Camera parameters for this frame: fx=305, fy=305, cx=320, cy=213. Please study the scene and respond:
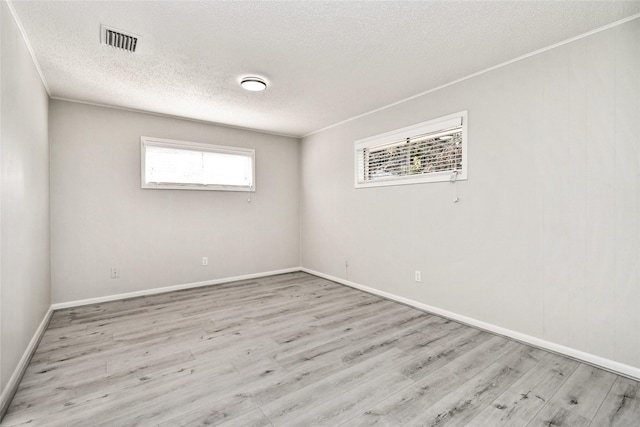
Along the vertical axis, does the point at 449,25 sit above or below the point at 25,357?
above

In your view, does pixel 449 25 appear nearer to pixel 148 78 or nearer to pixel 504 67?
pixel 504 67

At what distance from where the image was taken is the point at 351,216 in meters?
4.59

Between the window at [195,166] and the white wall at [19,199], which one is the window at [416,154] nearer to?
the window at [195,166]

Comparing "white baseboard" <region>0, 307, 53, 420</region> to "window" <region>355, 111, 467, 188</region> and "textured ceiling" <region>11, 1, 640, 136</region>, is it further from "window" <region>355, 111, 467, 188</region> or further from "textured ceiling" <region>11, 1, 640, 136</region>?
"window" <region>355, 111, 467, 188</region>

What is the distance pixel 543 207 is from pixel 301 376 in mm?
2406

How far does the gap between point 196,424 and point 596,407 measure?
7.71 feet

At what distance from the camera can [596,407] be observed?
1.83 meters

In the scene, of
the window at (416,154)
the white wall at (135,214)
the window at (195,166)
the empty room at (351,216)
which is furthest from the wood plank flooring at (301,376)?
the window at (195,166)

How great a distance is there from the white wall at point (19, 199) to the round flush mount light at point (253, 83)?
5.58ft

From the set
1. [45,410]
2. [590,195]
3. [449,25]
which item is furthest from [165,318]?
[590,195]

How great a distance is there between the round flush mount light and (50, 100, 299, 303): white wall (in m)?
1.82

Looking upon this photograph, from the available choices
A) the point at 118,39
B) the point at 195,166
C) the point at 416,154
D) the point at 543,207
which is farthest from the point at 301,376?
the point at 195,166

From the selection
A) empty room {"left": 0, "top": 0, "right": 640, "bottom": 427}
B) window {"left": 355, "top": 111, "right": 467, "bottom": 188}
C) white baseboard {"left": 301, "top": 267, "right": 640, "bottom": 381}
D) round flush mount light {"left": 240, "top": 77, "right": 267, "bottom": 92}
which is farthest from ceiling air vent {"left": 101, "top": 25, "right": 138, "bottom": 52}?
white baseboard {"left": 301, "top": 267, "right": 640, "bottom": 381}

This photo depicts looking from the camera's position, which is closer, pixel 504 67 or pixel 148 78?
pixel 504 67
